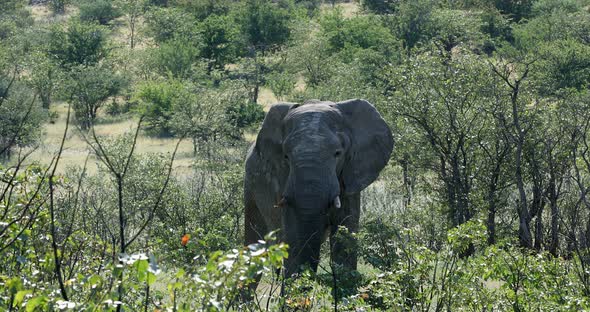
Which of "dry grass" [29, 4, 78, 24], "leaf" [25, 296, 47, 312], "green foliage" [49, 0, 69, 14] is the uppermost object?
"leaf" [25, 296, 47, 312]

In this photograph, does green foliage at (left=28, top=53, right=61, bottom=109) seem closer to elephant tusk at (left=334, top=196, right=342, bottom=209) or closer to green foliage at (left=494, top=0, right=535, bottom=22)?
green foliage at (left=494, top=0, right=535, bottom=22)

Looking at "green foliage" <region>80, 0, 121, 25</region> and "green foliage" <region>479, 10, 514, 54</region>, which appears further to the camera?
"green foliage" <region>80, 0, 121, 25</region>

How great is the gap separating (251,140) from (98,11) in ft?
133

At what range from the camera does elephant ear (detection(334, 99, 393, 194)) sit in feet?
38.8

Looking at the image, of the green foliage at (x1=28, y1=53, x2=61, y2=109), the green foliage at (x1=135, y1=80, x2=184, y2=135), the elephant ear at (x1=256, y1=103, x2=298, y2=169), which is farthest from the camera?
the green foliage at (x1=28, y1=53, x2=61, y2=109)

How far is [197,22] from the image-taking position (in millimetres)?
68500

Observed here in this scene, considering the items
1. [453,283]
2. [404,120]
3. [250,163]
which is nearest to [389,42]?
[404,120]

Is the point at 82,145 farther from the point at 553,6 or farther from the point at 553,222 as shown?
the point at 553,6

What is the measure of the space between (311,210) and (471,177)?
5810 mm

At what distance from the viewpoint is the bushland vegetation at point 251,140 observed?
7.23 meters

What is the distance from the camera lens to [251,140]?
41500mm

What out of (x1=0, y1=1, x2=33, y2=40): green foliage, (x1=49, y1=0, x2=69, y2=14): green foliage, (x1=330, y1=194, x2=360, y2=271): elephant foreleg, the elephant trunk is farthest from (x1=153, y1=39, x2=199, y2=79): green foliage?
the elephant trunk

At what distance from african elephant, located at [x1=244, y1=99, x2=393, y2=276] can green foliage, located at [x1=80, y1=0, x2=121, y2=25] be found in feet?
223

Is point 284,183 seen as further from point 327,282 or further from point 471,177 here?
point 471,177
